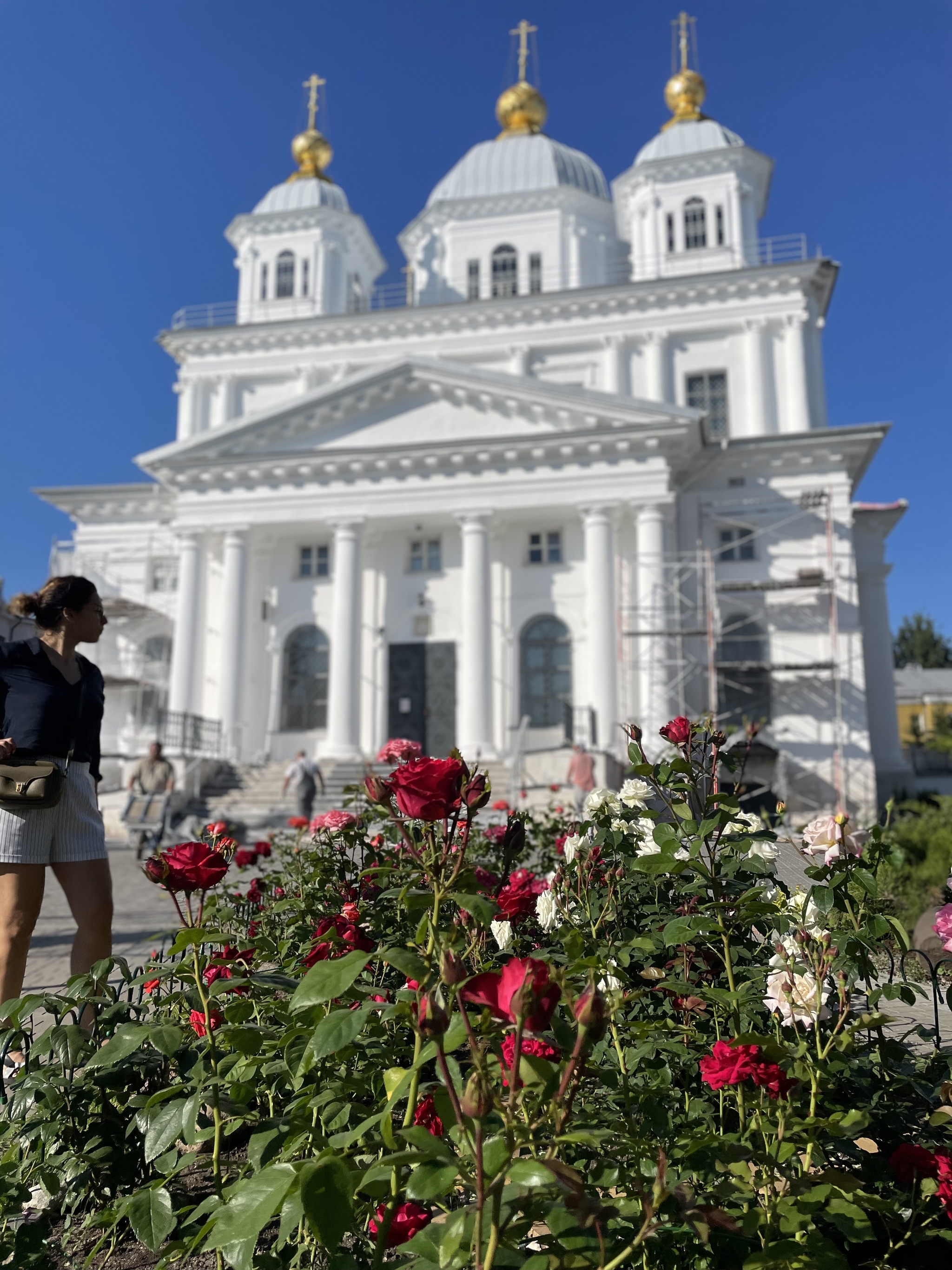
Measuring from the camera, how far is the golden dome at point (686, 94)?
30.3 meters

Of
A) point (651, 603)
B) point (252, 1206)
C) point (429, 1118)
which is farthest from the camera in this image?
point (651, 603)

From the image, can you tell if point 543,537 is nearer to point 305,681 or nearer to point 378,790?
point 305,681

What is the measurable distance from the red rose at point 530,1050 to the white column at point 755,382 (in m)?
23.7

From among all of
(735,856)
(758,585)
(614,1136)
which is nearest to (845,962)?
(735,856)

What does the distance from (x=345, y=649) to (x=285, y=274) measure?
16.0m

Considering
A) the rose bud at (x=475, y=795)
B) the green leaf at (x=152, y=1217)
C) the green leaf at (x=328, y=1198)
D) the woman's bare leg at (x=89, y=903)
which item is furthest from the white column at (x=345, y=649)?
the green leaf at (x=328, y=1198)

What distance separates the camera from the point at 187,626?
2181 centimetres

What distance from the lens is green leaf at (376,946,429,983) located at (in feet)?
4.78

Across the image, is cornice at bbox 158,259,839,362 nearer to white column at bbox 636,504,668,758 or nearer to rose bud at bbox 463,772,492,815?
white column at bbox 636,504,668,758

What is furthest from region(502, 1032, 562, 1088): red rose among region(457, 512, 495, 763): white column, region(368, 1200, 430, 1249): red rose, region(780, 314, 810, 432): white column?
region(780, 314, 810, 432): white column

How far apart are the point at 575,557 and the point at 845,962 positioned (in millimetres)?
19802

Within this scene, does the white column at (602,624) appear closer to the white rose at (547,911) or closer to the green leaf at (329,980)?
the white rose at (547,911)

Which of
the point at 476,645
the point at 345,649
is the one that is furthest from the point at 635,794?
the point at 345,649

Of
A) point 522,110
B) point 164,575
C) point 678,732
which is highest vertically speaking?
point 522,110
